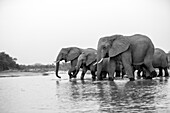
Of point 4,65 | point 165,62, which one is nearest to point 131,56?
point 165,62

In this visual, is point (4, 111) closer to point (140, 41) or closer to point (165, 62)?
point (140, 41)

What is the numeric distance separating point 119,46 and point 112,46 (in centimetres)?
57

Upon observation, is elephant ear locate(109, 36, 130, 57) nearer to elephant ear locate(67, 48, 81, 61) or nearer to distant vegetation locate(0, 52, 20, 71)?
elephant ear locate(67, 48, 81, 61)

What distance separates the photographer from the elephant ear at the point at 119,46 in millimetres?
21344

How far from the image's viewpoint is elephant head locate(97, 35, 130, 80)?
21.4m

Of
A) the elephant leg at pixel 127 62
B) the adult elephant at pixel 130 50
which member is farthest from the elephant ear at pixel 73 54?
the elephant leg at pixel 127 62

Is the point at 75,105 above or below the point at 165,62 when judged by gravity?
below

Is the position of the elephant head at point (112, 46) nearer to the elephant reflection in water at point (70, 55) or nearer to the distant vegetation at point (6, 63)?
the elephant reflection in water at point (70, 55)

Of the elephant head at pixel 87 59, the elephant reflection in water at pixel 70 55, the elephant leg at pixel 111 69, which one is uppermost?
the elephant reflection in water at pixel 70 55

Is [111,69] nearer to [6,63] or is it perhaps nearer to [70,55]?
[70,55]

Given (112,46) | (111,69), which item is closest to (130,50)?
(112,46)

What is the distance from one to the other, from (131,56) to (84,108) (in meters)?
13.8

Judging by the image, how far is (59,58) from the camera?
102ft

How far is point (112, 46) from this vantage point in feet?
71.9
